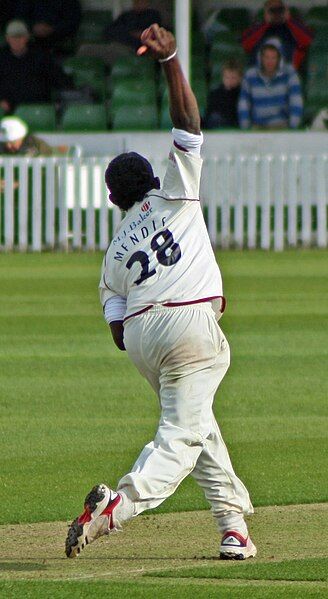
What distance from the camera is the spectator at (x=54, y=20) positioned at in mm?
27531

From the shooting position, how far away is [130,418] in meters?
10.3

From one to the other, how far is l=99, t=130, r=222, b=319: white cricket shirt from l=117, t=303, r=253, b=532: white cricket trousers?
7 cm

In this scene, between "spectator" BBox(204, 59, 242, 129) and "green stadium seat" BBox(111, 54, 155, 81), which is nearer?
"spectator" BBox(204, 59, 242, 129)

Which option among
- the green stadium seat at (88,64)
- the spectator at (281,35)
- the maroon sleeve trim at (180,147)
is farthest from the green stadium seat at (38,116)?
the maroon sleeve trim at (180,147)

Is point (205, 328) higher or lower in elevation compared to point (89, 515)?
higher

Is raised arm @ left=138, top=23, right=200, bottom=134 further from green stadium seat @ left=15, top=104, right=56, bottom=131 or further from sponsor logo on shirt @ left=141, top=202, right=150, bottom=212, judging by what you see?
green stadium seat @ left=15, top=104, right=56, bottom=131

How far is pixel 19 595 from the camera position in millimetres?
5879

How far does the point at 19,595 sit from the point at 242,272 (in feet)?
44.9

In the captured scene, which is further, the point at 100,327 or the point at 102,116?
the point at 102,116

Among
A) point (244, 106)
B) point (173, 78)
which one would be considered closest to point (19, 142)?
point (244, 106)

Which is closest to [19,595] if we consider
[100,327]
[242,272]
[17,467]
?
[17,467]

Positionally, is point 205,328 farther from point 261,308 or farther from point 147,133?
point 147,133

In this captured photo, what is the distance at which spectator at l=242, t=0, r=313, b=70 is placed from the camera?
25.9 m

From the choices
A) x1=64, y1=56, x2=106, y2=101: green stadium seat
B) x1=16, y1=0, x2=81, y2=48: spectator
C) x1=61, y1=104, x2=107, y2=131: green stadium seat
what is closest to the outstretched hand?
x1=61, y1=104, x2=107, y2=131: green stadium seat
